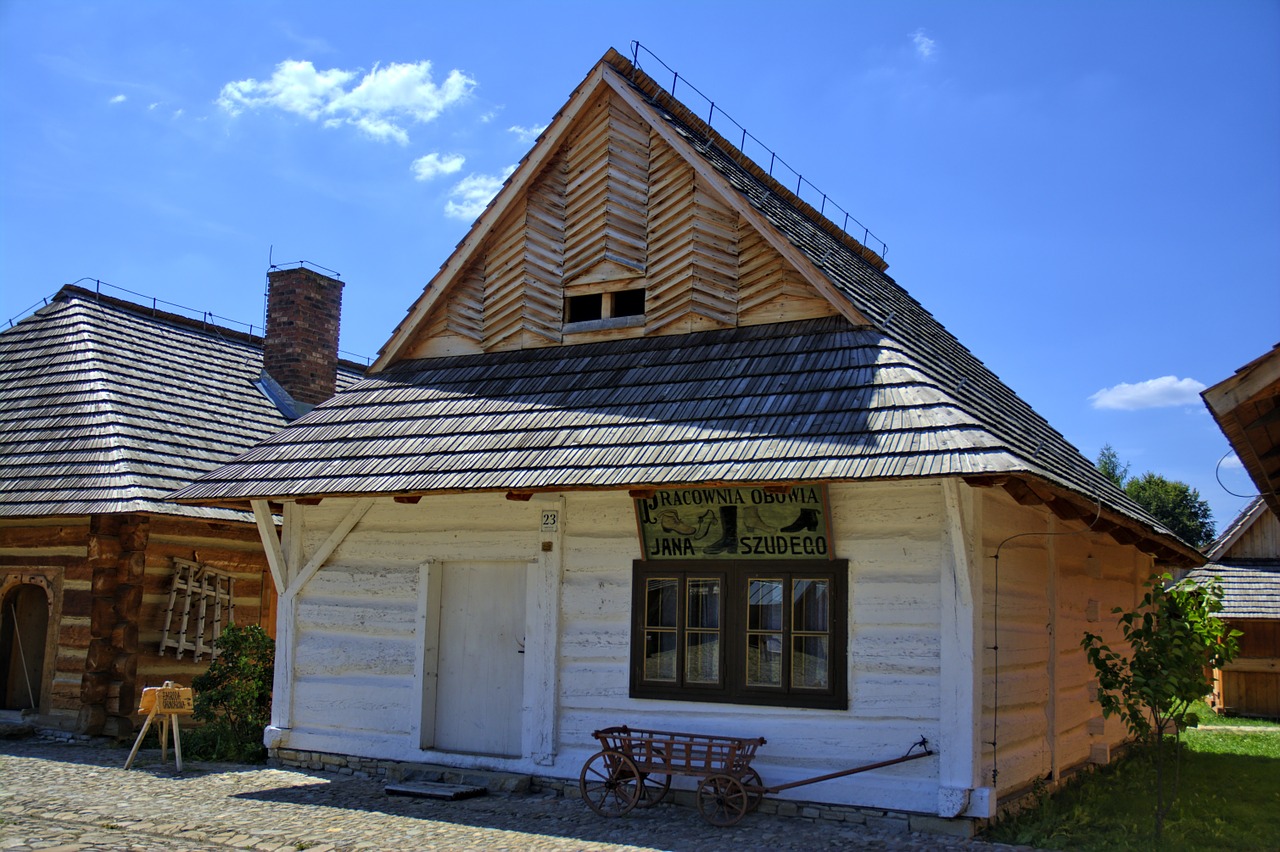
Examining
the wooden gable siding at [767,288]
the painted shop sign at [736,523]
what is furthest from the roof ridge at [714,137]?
the painted shop sign at [736,523]

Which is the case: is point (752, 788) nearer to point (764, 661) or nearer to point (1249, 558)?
point (764, 661)

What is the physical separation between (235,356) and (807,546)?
12.4 meters

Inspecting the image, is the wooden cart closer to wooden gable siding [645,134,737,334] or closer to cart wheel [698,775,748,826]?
cart wheel [698,775,748,826]

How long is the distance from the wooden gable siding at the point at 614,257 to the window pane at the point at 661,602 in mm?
2627

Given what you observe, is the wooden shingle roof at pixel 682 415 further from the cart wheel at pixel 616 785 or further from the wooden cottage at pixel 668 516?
the cart wheel at pixel 616 785

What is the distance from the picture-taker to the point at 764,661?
8.98 meters

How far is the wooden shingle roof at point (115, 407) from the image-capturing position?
13.0 m

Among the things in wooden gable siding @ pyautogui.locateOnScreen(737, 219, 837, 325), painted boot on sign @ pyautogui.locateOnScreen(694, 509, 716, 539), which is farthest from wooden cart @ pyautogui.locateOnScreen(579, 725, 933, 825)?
wooden gable siding @ pyautogui.locateOnScreen(737, 219, 837, 325)

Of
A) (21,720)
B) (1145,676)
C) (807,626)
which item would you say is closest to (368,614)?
(807,626)

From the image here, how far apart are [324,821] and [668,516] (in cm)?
353

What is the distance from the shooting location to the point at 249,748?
11422mm

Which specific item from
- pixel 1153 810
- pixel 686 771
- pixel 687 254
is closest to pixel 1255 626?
pixel 1153 810

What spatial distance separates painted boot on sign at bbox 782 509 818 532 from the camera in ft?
29.2

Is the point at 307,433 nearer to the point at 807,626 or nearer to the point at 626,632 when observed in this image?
the point at 626,632
